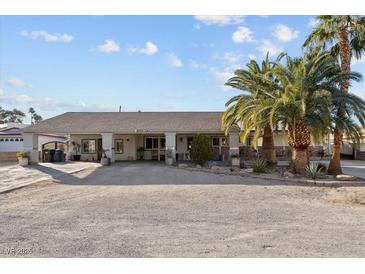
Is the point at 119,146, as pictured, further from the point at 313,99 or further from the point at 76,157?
the point at 313,99

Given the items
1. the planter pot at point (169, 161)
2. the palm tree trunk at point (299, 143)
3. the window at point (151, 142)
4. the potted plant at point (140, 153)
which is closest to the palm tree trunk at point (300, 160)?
the palm tree trunk at point (299, 143)

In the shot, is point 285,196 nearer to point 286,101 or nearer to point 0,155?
point 286,101

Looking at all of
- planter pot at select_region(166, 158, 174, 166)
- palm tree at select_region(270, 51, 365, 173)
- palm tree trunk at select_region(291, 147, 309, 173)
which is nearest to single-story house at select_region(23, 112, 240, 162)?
planter pot at select_region(166, 158, 174, 166)

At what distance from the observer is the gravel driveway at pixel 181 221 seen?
6.02m

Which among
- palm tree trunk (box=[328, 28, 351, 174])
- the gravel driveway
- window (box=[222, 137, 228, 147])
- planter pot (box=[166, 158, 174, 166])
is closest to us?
the gravel driveway

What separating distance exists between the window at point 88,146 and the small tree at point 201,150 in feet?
38.1

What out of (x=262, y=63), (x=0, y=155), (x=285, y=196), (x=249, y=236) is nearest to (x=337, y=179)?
(x=285, y=196)

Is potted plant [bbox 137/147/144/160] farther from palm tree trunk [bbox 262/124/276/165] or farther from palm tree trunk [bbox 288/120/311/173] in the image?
palm tree trunk [bbox 288/120/311/173]

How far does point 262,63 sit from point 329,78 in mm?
5678

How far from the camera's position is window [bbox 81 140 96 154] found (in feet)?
100

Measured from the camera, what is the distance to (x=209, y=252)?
5.82 meters

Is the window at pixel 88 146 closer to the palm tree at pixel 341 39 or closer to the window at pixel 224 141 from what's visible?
the window at pixel 224 141

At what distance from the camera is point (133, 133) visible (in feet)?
85.6

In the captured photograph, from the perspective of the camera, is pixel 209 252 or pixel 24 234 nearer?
pixel 209 252
